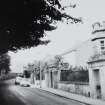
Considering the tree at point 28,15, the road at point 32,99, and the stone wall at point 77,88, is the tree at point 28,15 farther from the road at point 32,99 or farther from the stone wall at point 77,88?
the stone wall at point 77,88

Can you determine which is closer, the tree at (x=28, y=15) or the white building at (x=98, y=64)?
the tree at (x=28, y=15)

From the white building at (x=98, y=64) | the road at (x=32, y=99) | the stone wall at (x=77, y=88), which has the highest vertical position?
the white building at (x=98, y=64)

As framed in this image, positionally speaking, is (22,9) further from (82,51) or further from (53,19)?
(82,51)

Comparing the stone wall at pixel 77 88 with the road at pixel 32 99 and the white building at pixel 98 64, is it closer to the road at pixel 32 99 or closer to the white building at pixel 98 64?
the white building at pixel 98 64

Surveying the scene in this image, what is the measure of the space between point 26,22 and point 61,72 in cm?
2883

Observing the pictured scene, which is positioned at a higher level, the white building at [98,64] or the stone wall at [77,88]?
the white building at [98,64]

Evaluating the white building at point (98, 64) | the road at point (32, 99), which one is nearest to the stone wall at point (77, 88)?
the white building at point (98, 64)

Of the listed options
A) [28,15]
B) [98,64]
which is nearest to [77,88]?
[98,64]

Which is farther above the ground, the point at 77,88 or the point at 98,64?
the point at 98,64

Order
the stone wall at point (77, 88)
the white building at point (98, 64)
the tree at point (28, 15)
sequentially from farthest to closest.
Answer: the stone wall at point (77, 88)
the white building at point (98, 64)
the tree at point (28, 15)

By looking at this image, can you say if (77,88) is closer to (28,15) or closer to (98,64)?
(98,64)

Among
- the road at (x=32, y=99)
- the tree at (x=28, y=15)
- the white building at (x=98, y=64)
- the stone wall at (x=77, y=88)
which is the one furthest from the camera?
the stone wall at (x=77, y=88)

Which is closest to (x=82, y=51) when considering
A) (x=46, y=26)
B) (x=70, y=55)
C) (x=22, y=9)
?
(x=70, y=55)

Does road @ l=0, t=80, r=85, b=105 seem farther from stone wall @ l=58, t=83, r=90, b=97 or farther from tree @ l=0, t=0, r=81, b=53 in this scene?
tree @ l=0, t=0, r=81, b=53
